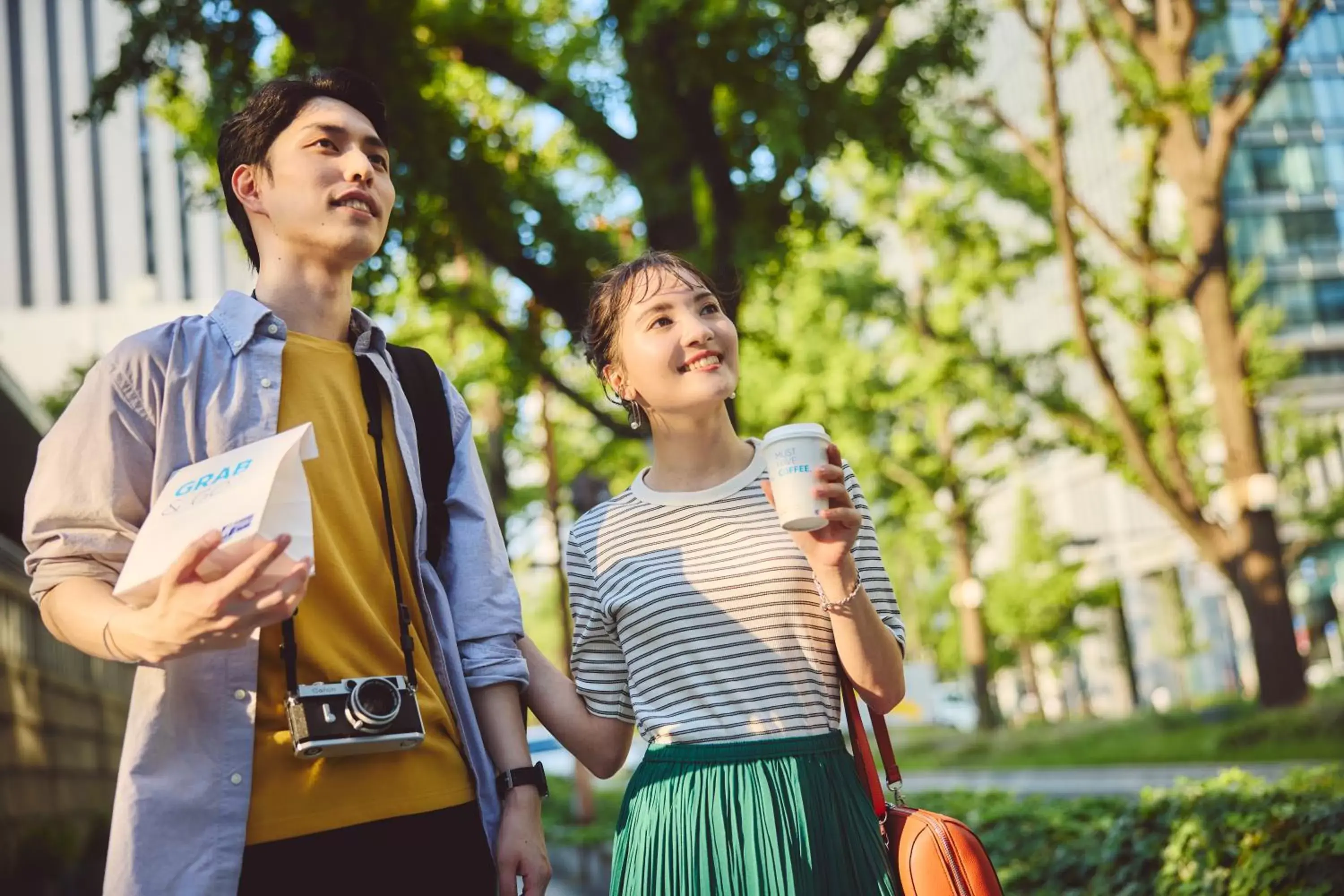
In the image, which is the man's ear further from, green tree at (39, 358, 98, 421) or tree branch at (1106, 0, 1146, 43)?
green tree at (39, 358, 98, 421)

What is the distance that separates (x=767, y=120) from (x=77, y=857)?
24.9 feet

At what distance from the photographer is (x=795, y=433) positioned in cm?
204

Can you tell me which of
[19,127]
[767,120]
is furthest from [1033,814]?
[19,127]

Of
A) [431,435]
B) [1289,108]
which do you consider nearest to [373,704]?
[431,435]

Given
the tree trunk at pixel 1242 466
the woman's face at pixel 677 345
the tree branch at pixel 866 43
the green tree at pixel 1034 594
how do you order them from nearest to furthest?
the woman's face at pixel 677 345 < the tree branch at pixel 866 43 < the tree trunk at pixel 1242 466 < the green tree at pixel 1034 594

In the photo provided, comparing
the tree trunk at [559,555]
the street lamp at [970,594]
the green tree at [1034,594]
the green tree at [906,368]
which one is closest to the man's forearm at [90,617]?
the tree trunk at [559,555]

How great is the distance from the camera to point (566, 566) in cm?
275

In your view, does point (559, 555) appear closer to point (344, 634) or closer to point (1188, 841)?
point (1188, 841)

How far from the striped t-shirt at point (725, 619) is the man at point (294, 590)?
25 centimetres

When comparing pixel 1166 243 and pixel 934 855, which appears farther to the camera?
pixel 1166 243

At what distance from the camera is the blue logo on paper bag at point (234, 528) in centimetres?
165

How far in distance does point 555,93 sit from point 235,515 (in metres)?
7.02

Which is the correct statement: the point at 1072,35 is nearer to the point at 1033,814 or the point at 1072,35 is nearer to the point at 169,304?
the point at 1033,814

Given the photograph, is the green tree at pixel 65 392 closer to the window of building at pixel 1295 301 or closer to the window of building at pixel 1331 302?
the window of building at pixel 1295 301
